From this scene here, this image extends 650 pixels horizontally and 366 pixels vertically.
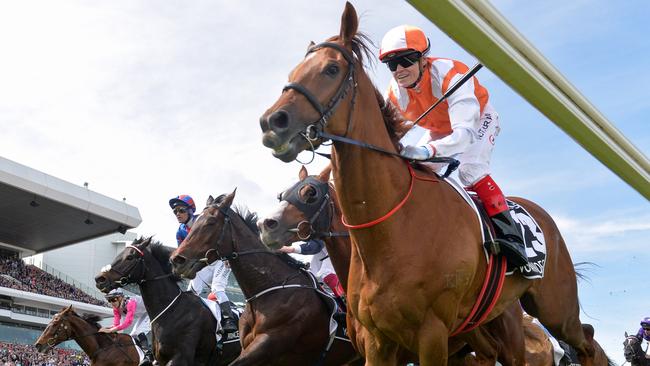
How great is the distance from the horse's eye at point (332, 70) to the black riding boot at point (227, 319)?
6061 millimetres

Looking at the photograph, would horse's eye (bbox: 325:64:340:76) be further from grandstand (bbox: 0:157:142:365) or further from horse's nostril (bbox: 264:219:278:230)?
grandstand (bbox: 0:157:142:365)

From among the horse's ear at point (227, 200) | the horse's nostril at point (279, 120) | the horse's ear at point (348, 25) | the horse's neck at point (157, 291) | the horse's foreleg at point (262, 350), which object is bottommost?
the horse's foreleg at point (262, 350)

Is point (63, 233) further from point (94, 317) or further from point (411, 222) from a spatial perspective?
point (411, 222)

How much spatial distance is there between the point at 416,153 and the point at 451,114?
593 millimetres

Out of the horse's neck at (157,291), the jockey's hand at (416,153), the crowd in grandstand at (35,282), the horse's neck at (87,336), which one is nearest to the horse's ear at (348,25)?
the jockey's hand at (416,153)

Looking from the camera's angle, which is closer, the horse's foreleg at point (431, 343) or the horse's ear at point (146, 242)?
the horse's foreleg at point (431, 343)

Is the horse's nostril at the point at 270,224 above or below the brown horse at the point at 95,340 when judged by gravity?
above

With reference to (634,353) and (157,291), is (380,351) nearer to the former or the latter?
(157,291)

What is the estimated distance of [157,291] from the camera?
9.52 m

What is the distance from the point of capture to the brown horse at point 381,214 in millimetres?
3707

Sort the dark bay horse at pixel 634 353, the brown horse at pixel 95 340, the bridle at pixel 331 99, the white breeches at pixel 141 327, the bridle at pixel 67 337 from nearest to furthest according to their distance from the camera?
the bridle at pixel 331 99 → the white breeches at pixel 141 327 → the brown horse at pixel 95 340 → the bridle at pixel 67 337 → the dark bay horse at pixel 634 353

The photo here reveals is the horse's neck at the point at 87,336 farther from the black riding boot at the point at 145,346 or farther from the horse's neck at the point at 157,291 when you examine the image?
the horse's neck at the point at 157,291

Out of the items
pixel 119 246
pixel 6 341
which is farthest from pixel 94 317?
pixel 119 246

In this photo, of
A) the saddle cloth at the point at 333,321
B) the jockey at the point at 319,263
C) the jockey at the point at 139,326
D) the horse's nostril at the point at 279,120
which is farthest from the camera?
the jockey at the point at 139,326
